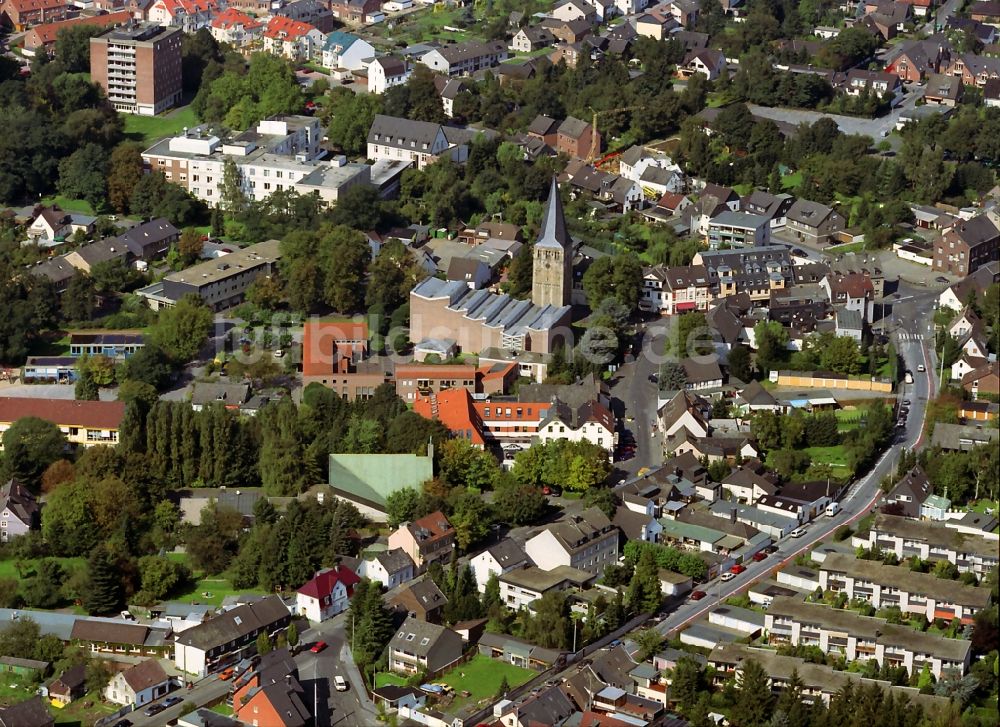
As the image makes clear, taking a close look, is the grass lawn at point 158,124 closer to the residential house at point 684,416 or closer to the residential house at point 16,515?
the residential house at point 16,515

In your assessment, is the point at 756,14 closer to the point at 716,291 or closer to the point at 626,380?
the point at 716,291

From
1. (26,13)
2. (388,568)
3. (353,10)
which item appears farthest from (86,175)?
(388,568)

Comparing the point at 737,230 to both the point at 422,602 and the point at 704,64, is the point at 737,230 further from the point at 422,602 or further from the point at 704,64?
the point at 422,602

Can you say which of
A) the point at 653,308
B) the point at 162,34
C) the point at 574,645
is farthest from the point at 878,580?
the point at 162,34

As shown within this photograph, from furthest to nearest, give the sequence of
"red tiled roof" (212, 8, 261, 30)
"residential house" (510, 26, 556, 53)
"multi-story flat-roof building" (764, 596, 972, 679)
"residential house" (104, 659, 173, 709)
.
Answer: "residential house" (510, 26, 556, 53), "red tiled roof" (212, 8, 261, 30), "multi-story flat-roof building" (764, 596, 972, 679), "residential house" (104, 659, 173, 709)

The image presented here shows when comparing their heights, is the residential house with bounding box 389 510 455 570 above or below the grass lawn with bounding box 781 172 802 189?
below

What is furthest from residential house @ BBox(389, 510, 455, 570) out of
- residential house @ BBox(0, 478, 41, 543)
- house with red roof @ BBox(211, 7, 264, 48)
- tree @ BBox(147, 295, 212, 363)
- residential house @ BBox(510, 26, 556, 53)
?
house with red roof @ BBox(211, 7, 264, 48)

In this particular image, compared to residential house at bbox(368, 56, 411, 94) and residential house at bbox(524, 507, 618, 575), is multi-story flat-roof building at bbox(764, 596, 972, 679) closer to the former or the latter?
residential house at bbox(524, 507, 618, 575)

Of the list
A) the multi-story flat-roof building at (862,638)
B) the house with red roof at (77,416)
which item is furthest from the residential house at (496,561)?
the house with red roof at (77,416)
